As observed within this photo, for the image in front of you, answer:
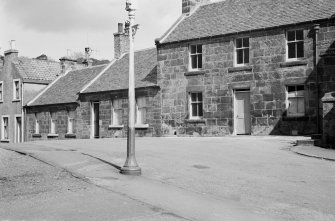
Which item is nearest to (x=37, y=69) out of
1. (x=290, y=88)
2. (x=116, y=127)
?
(x=116, y=127)

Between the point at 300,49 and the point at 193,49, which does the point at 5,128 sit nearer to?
the point at 193,49

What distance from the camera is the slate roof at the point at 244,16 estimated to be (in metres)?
23.3

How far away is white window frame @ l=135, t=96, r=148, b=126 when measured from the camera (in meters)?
28.8

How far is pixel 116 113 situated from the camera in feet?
101

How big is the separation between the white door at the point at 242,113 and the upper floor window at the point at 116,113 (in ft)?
29.3

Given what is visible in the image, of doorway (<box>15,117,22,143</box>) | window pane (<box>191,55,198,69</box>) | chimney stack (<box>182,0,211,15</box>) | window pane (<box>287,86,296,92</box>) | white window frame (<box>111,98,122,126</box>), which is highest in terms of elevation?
chimney stack (<box>182,0,211,15</box>)

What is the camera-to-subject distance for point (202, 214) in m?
7.96

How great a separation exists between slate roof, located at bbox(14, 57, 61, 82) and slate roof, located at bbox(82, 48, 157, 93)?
8.88 meters

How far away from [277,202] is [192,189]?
2072 millimetres

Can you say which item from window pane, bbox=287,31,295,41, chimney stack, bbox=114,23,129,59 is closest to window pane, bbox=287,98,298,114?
window pane, bbox=287,31,295,41

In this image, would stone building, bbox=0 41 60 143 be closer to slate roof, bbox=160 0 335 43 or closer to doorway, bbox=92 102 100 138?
doorway, bbox=92 102 100 138

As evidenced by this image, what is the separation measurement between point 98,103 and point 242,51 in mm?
11984

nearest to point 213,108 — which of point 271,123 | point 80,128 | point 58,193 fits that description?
point 271,123

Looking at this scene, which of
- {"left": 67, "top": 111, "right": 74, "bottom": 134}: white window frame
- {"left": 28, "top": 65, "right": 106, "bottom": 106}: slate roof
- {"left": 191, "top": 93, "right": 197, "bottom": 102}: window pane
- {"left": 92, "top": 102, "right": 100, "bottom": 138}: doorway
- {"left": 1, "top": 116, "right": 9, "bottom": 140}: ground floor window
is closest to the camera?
{"left": 191, "top": 93, "right": 197, "bottom": 102}: window pane
